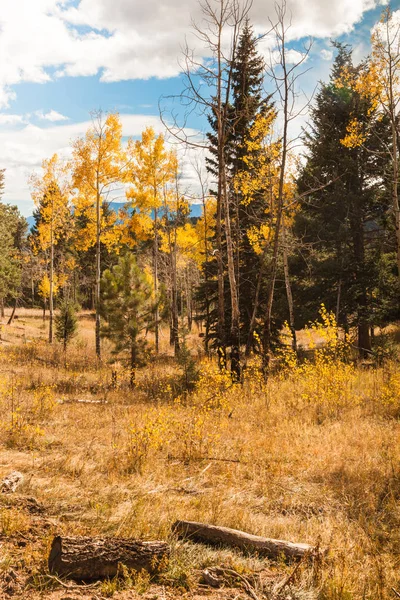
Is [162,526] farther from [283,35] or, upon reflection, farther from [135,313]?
[283,35]

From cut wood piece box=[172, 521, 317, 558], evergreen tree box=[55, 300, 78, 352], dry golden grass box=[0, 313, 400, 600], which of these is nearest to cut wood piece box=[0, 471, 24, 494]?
dry golden grass box=[0, 313, 400, 600]

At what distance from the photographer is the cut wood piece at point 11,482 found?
4.53m

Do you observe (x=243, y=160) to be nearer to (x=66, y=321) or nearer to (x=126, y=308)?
(x=126, y=308)

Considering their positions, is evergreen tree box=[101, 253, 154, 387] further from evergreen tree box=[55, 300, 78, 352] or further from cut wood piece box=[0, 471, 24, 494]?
evergreen tree box=[55, 300, 78, 352]

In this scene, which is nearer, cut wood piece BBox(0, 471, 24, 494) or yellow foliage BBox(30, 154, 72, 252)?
cut wood piece BBox(0, 471, 24, 494)

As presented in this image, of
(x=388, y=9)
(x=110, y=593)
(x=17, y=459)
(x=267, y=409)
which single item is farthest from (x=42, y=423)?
(x=388, y=9)

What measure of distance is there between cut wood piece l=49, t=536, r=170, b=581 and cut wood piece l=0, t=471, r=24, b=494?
1.80 m

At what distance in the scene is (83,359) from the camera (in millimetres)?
16312

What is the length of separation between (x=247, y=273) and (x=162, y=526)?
488 inches

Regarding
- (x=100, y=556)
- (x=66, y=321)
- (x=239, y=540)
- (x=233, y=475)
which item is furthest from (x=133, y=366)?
(x=100, y=556)

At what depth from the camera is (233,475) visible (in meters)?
5.20

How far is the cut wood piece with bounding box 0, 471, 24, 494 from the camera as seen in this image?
4531 millimetres

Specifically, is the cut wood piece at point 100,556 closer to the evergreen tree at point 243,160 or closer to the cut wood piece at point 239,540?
the cut wood piece at point 239,540

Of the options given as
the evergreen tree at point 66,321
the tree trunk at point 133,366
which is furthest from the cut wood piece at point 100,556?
the evergreen tree at point 66,321
